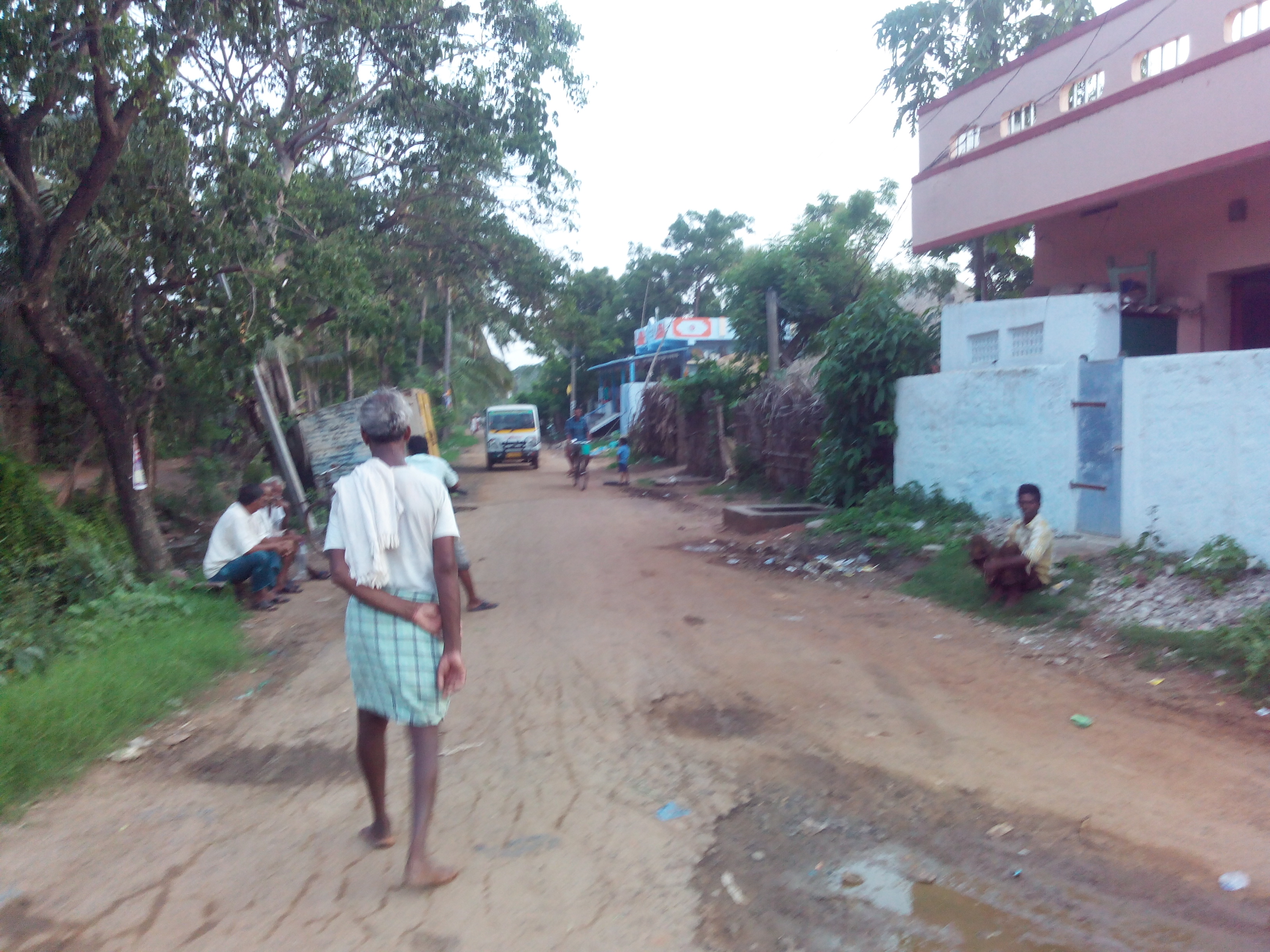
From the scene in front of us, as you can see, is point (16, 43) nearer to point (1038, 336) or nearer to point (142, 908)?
point (142, 908)

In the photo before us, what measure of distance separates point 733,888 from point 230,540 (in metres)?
6.77

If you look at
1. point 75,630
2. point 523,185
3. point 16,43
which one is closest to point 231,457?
point 523,185

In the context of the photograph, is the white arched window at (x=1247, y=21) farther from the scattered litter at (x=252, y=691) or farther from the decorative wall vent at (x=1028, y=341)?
the scattered litter at (x=252, y=691)

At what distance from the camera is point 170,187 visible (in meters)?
10.4

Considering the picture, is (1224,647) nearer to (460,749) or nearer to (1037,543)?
(1037,543)

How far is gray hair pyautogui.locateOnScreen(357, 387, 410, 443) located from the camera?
3.61 meters

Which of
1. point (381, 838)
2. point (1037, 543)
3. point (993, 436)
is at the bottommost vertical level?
point (381, 838)

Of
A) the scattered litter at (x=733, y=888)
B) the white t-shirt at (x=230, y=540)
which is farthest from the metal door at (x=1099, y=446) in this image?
the white t-shirt at (x=230, y=540)

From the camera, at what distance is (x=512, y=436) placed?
30.4 m

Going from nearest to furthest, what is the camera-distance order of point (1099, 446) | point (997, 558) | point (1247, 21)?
point (997, 558) → point (1099, 446) → point (1247, 21)

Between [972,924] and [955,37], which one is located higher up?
[955,37]

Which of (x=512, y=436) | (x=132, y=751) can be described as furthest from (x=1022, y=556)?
(x=512, y=436)

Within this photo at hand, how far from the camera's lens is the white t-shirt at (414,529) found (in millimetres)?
3529

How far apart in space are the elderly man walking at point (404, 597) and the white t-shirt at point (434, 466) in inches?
158
